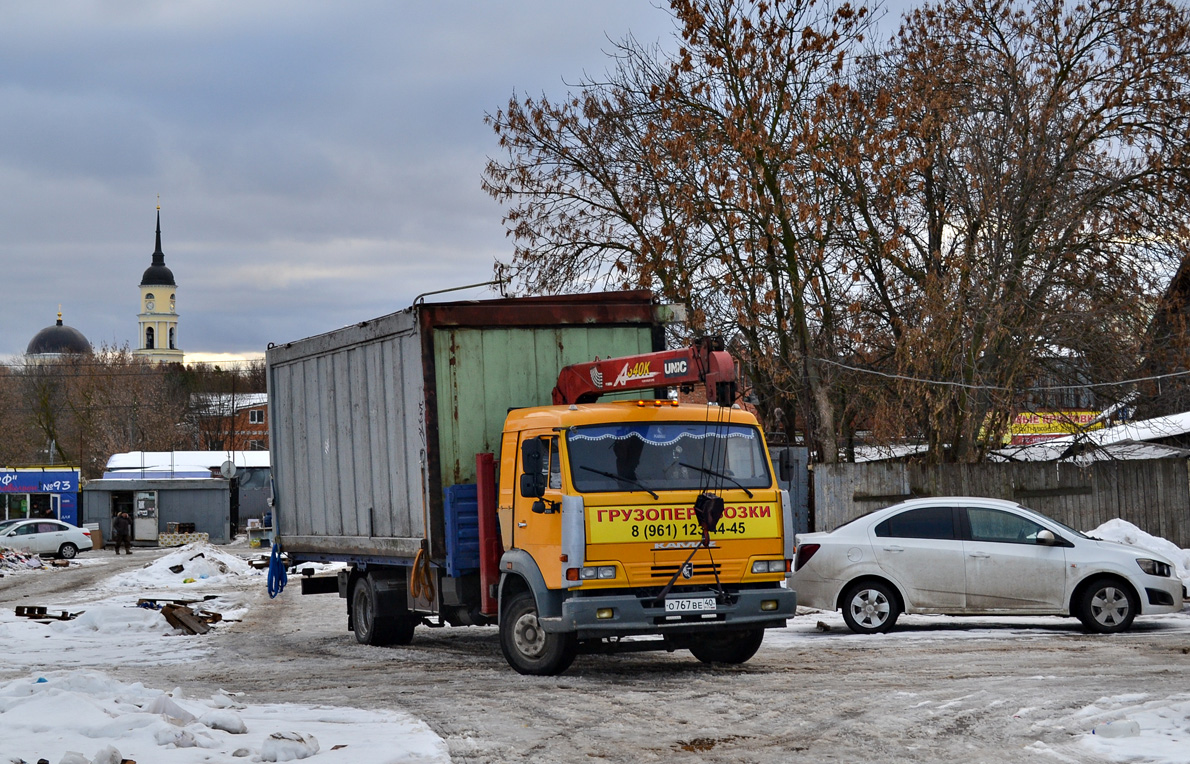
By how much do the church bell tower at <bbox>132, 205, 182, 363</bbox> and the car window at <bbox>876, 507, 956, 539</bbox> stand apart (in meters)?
182

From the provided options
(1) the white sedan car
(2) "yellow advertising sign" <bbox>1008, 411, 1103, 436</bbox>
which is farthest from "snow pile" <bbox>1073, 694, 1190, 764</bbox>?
(2) "yellow advertising sign" <bbox>1008, 411, 1103, 436</bbox>

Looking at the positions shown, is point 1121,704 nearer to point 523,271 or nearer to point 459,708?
point 459,708

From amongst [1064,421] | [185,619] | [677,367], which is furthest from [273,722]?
[1064,421]

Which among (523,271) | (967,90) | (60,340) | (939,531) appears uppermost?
(60,340)

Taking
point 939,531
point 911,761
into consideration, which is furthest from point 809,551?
point 911,761

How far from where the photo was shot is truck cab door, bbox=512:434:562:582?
10.7 metres

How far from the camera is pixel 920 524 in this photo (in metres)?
14.6

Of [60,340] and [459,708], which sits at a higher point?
[60,340]

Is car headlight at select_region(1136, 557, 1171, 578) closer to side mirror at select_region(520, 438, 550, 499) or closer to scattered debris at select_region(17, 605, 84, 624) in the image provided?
side mirror at select_region(520, 438, 550, 499)

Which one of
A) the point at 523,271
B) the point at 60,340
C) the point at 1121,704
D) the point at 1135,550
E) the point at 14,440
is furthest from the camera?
the point at 60,340

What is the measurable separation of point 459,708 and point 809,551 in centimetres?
627

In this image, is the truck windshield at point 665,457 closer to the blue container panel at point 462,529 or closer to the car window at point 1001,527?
the blue container panel at point 462,529

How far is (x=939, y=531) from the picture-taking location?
47.6ft

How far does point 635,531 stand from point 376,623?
489 cm
